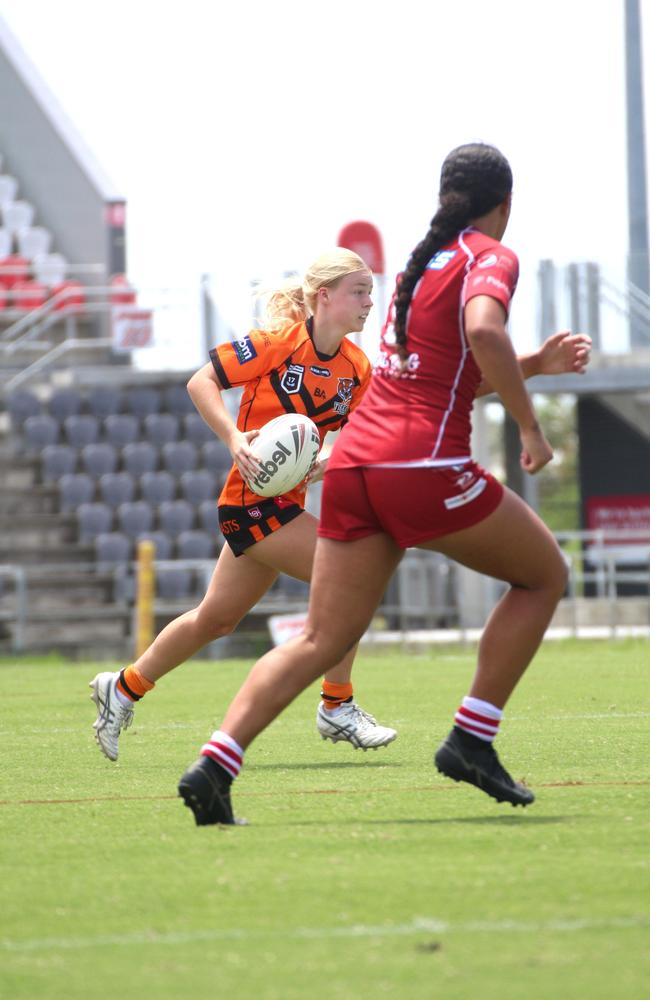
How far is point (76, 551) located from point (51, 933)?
18.5 m

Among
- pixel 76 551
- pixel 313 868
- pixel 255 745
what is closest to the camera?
pixel 313 868

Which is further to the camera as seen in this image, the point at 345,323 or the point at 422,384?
the point at 345,323

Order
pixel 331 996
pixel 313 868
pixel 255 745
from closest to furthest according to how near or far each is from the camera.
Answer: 1. pixel 331 996
2. pixel 313 868
3. pixel 255 745

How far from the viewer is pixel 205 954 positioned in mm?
3475

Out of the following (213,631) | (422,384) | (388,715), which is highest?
(422,384)

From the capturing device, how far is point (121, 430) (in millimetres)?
23375

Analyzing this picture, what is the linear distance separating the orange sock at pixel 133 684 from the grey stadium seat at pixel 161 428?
16.3 m

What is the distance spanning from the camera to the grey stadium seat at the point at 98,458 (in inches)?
905

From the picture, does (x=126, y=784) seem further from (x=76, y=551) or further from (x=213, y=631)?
(x=76, y=551)

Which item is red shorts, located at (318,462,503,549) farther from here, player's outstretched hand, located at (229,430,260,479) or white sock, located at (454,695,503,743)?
player's outstretched hand, located at (229,430,260,479)

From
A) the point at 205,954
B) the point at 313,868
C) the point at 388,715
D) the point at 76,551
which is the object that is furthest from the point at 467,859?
the point at 76,551

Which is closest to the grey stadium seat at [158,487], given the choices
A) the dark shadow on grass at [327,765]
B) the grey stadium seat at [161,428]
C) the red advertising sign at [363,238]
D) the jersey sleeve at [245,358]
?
the grey stadium seat at [161,428]

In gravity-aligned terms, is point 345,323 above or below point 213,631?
above

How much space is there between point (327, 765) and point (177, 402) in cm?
1712
